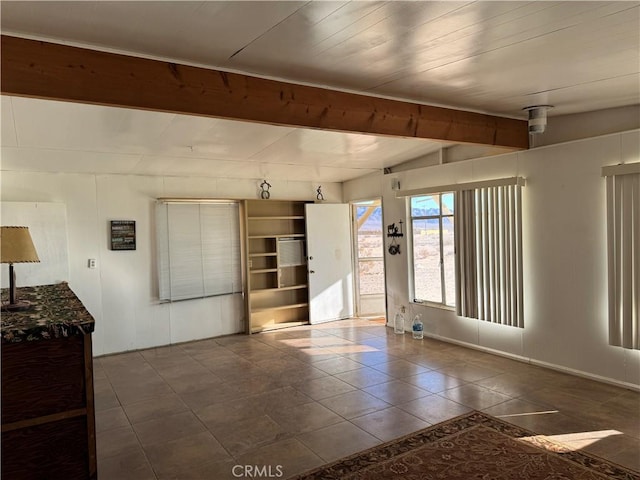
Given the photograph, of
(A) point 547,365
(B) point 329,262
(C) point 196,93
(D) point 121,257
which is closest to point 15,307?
(C) point 196,93

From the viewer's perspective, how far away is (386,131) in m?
3.57

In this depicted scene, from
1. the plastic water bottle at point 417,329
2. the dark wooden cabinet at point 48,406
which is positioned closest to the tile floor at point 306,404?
the plastic water bottle at point 417,329

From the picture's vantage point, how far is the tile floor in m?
3.09

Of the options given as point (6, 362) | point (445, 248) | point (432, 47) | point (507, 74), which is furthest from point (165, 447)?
point (445, 248)

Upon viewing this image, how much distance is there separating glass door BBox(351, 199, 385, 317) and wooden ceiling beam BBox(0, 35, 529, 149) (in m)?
4.05

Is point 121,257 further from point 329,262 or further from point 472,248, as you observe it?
point 472,248

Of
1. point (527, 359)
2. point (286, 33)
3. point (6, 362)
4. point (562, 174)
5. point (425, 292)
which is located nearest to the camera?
point (6, 362)

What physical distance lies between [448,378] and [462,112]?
8.46 feet

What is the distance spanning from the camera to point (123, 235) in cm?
586

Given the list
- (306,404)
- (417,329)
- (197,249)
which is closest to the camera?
(306,404)

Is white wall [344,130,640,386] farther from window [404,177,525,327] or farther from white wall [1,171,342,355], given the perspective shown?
white wall [1,171,342,355]

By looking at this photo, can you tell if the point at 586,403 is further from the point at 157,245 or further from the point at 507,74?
the point at 157,245

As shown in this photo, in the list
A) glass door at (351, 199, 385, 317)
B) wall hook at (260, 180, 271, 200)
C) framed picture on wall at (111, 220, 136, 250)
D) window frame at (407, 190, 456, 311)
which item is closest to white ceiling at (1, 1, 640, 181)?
framed picture on wall at (111, 220, 136, 250)

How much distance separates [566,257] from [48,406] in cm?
446
